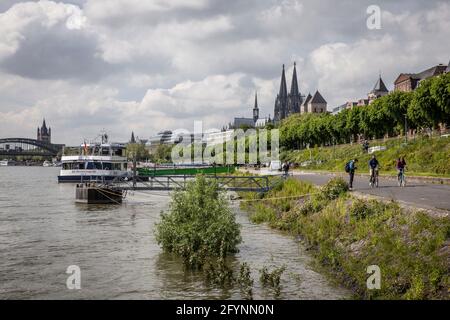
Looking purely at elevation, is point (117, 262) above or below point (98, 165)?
below

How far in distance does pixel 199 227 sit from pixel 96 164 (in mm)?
65890

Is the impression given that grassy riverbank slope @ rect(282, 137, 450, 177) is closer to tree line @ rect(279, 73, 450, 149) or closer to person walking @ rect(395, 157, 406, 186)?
tree line @ rect(279, 73, 450, 149)

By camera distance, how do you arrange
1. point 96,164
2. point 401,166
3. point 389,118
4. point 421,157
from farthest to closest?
point 96,164 < point 389,118 < point 421,157 < point 401,166

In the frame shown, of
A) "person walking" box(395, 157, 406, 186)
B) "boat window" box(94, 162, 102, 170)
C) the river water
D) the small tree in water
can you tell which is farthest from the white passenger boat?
the small tree in water

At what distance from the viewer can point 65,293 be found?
635 inches

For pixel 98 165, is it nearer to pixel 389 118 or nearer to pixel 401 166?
pixel 389 118

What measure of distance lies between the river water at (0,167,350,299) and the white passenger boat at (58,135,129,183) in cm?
4778

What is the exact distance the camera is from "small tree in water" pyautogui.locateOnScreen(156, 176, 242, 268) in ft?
66.8

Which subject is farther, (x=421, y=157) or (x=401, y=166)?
(x=421, y=157)

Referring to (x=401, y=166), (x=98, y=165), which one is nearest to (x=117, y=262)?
(x=401, y=166)

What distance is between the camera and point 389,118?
80.9 metres

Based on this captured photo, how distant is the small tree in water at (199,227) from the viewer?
20375 mm

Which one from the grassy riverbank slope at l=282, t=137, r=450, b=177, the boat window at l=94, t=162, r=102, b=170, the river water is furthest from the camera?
the boat window at l=94, t=162, r=102, b=170
